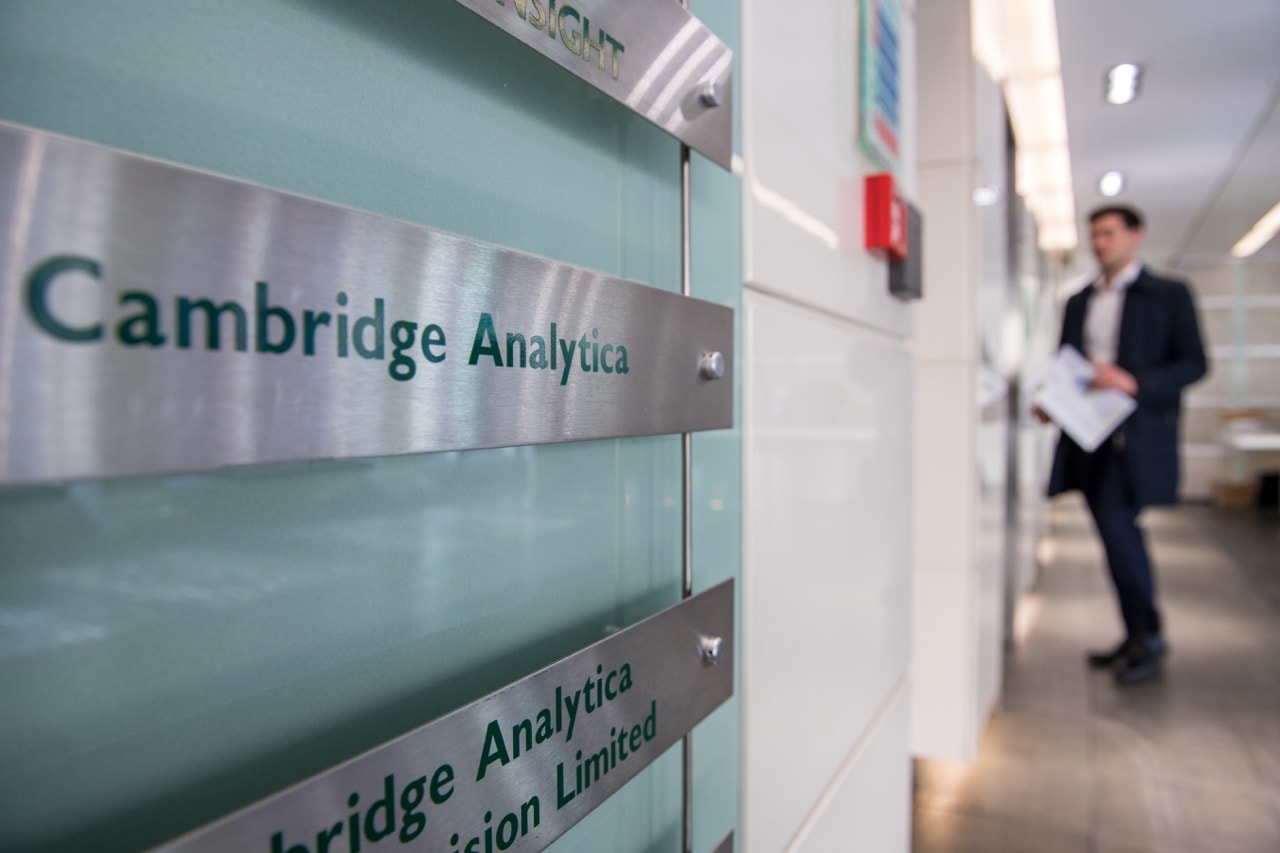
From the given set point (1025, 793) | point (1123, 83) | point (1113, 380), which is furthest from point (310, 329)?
point (1123, 83)

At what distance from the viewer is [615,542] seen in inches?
23.0

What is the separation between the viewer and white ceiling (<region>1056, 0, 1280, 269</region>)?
3688 millimetres

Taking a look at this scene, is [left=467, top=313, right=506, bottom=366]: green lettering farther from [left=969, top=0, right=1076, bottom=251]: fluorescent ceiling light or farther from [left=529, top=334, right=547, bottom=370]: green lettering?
[left=969, top=0, right=1076, bottom=251]: fluorescent ceiling light

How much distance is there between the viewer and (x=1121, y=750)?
2578 millimetres

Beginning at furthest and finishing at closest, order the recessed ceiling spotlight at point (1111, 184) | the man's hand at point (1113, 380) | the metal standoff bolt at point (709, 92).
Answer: the recessed ceiling spotlight at point (1111, 184), the man's hand at point (1113, 380), the metal standoff bolt at point (709, 92)

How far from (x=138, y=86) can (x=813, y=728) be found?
902 mm

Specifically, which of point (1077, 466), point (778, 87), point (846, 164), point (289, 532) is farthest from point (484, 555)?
point (1077, 466)

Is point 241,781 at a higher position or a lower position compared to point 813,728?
higher

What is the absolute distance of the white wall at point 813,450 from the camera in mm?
791

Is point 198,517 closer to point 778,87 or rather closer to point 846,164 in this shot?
point 778,87

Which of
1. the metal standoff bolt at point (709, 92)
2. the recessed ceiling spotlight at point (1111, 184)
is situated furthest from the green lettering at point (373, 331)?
the recessed ceiling spotlight at point (1111, 184)

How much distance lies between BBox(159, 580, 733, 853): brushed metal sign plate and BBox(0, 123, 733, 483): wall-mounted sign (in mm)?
127

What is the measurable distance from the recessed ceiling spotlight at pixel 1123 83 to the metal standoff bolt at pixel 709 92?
15.0 feet

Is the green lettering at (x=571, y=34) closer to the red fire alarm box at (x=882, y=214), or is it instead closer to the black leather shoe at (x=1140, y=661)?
the red fire alarm box at (x=882, y=214)
